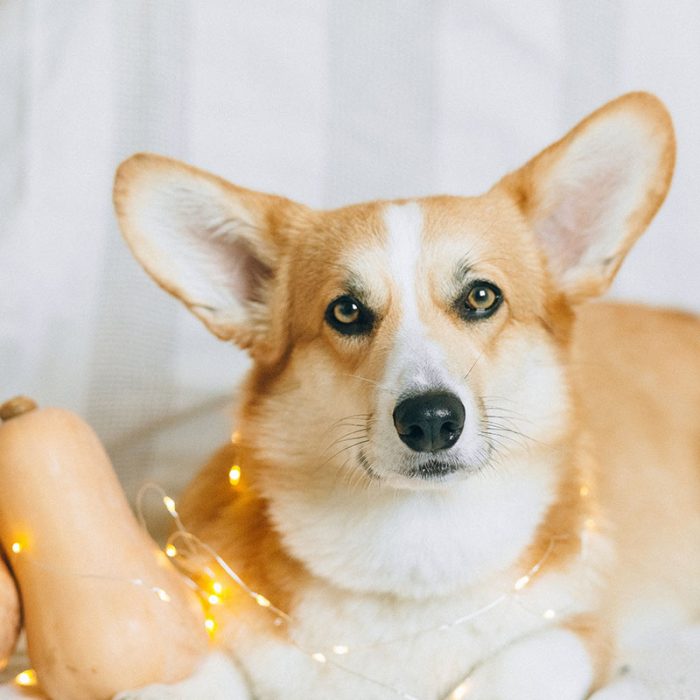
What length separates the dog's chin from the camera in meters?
1.23

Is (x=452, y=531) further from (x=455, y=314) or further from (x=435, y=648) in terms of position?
(x=455, y=314)

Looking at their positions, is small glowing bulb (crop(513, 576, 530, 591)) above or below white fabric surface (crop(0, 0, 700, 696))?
A: below

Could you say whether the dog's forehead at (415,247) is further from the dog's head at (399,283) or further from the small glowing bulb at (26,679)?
the small glowing bulb at (26,679)

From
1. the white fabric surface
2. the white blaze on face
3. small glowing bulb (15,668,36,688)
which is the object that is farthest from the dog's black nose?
the white fabric surface

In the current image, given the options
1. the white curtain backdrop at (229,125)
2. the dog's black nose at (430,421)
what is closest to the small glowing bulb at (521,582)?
the dog's black nose at (430,421)

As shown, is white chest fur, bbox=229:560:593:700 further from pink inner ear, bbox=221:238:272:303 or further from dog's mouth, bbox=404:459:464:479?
pink inner ear, bbox=221:238:272:303

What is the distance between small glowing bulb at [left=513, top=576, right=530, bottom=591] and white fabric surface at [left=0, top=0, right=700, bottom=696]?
72 cm

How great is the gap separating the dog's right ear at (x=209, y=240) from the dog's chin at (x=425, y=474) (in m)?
0.30

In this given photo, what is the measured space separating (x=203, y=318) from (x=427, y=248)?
0.35 meters

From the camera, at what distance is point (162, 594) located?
1.36 meters

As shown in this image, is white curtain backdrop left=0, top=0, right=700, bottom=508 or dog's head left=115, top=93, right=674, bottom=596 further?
white curtain backdrop left=0, top=0, right=700, bottom=508

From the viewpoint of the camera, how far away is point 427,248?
137 centimetres

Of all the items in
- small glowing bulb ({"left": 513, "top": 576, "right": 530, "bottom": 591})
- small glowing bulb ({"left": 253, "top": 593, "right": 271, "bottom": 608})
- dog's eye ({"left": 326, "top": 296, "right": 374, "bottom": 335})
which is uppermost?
dog's eye ({"left": 326, "top": 296, "right": 374, "bottom": 335})

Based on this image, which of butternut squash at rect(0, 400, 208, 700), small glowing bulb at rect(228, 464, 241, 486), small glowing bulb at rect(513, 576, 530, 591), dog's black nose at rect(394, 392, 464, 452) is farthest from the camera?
small glowing bulb at rect(228, 464, 241, 486)
